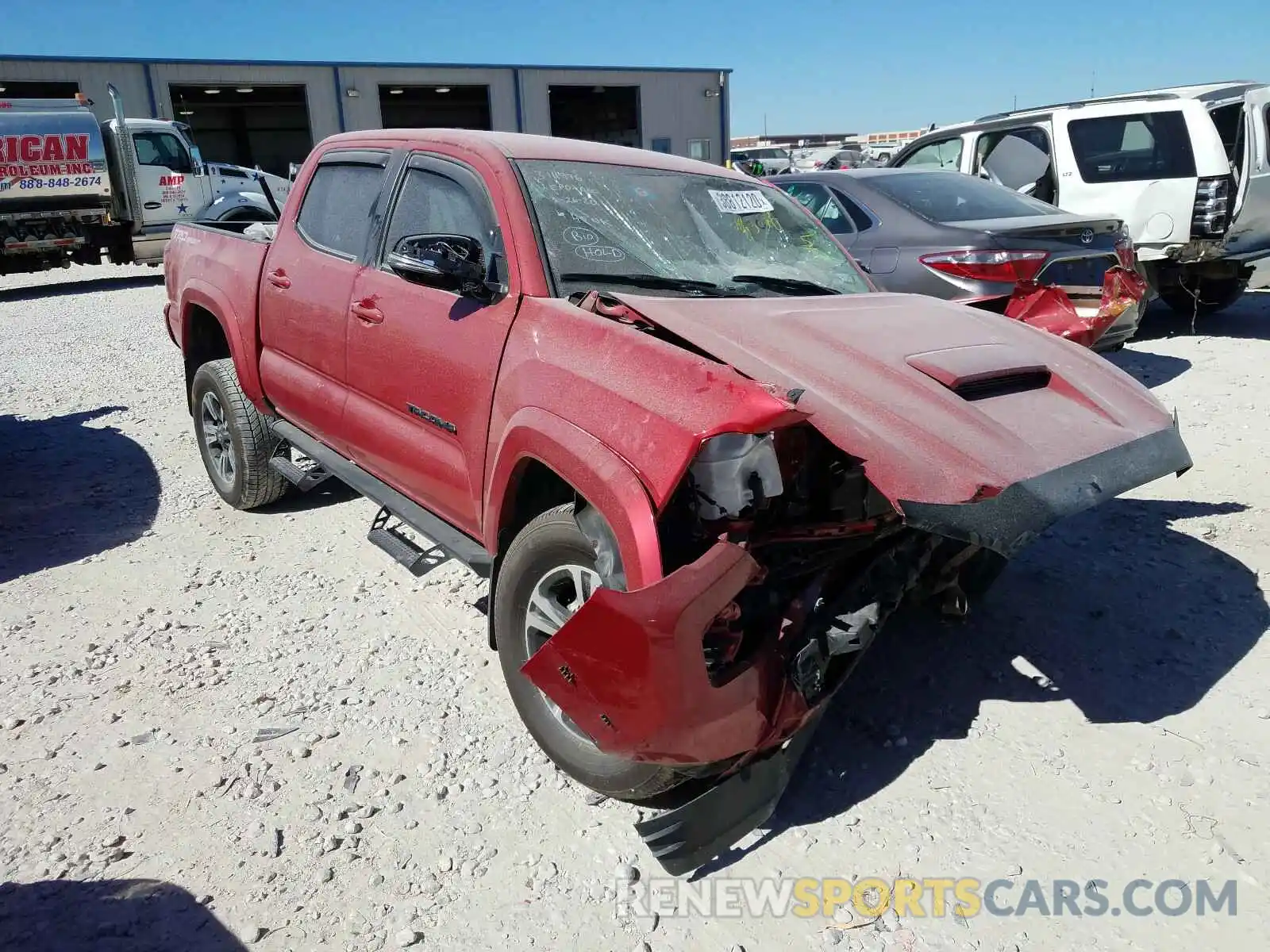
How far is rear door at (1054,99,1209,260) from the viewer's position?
25.6ft

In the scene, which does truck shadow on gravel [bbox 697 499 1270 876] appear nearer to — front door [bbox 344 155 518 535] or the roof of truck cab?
front door [bbox 344 155 518 535]

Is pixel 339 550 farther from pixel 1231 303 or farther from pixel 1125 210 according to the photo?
pixel 1231 303

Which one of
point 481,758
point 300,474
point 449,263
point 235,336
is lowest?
point 481,758

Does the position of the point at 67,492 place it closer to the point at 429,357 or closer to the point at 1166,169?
the point at 429,357

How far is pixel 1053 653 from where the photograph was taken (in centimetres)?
347

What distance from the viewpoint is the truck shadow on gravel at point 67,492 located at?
4.74 m

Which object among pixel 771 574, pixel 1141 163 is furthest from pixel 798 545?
pixel 1141 163

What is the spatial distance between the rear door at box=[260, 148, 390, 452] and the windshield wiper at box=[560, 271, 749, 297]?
119 cm

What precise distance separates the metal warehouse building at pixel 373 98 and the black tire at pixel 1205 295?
83.6 feet

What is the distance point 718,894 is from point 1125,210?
25.4ft

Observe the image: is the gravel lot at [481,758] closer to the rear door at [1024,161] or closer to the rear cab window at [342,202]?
the rear cab window at [342,202]

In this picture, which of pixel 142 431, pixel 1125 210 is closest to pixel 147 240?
pixel 142 431

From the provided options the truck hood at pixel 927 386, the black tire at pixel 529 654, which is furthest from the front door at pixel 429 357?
the truck hood at pixel 927 386

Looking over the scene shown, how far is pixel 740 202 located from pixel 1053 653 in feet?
6.97
